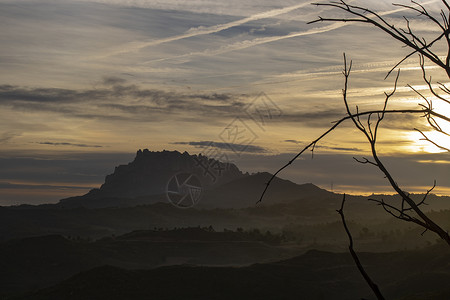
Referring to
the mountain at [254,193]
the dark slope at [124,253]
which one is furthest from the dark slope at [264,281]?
the mountain at [254,193]

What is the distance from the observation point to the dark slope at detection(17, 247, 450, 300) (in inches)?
1503

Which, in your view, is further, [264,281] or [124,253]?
[124,253]

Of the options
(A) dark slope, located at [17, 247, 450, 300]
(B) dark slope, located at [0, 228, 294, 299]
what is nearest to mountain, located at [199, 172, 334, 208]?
(B) dark slope, located at [0, 228, 294, 299]

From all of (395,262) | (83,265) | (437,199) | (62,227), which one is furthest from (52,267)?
(437,199)

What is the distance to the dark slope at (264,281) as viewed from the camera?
125 feet

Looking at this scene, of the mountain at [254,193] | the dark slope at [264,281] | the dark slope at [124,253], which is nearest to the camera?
the dark slope at [264,281]

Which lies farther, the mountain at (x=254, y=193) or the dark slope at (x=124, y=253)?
the mountain at (x=254, y=193)

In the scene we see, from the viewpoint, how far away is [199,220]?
364 ft

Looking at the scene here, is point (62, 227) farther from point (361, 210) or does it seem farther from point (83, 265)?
point (361, 210)

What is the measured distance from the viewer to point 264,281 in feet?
133

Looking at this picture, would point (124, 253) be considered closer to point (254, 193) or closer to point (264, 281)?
point (264, 281)

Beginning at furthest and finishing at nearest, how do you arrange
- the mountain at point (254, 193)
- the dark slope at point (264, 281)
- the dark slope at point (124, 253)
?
1. the mountain at point (254, 193)
2. the dark slope at point (124, 253)
3. the dark slope at point (264, 281)

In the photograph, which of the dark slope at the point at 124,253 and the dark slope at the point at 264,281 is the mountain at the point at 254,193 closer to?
the dark slope at the point at 124,253

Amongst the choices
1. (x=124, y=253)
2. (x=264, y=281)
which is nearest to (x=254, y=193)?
(x=124, y=253)
